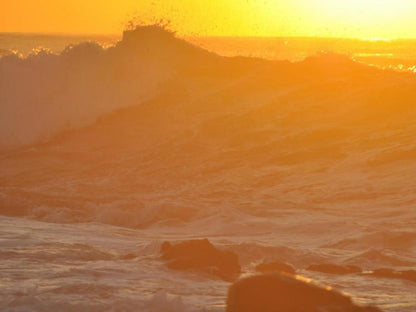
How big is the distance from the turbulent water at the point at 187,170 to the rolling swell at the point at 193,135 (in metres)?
0.05

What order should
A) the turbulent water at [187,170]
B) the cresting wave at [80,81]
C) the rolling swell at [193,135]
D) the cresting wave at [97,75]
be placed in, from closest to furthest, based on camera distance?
1. the turbulent water at [187,170]
2. the rolling swell at [193,135]
3. the cresting wave at [80,81]
4. the cresting wave at [97,75]

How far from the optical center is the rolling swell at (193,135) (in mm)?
12383

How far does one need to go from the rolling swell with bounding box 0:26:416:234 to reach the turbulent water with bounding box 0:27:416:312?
55mm

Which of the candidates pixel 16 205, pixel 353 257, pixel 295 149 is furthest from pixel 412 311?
pixel 295 149

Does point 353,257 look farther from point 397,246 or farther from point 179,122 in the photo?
point 179,122

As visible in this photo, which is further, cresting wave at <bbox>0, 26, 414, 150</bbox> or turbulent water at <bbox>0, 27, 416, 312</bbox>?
cresting wave at <bbox>0, 26, 414, 150</bbox>

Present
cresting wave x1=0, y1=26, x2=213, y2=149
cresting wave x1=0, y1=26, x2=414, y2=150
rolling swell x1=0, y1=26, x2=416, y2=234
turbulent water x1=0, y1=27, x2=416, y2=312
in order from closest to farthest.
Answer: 1. turbulent water x1=0, y1=27, x2=416, y2=312
2. rolling swell x1=0, y1=26, x2=416, y2=234
3. cresting wave x1=0, y1=26, x2=213, y2=149
4. cresting wave x1=0, y1=26, x2=414, y2=150

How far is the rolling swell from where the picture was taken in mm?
12383

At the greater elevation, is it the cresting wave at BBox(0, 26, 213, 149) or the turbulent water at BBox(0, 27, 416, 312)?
the cresting wave at BBox(0, 26, 213, 149)

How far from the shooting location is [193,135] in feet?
59.9

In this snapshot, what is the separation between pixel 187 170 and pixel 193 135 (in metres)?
3.00

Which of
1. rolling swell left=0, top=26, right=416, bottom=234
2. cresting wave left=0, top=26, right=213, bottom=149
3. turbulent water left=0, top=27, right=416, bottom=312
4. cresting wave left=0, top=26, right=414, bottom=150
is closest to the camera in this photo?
turbulent water left=0, top=27, right=416, bottom=312

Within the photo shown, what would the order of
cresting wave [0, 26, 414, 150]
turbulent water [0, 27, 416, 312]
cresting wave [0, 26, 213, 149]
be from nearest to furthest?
turbulent water [0, 27, 416, 312] → cresting wave [0, 26, 213, 149] → cresting wave [0, 26, 414, 150]

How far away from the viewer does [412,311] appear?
6070 mm
